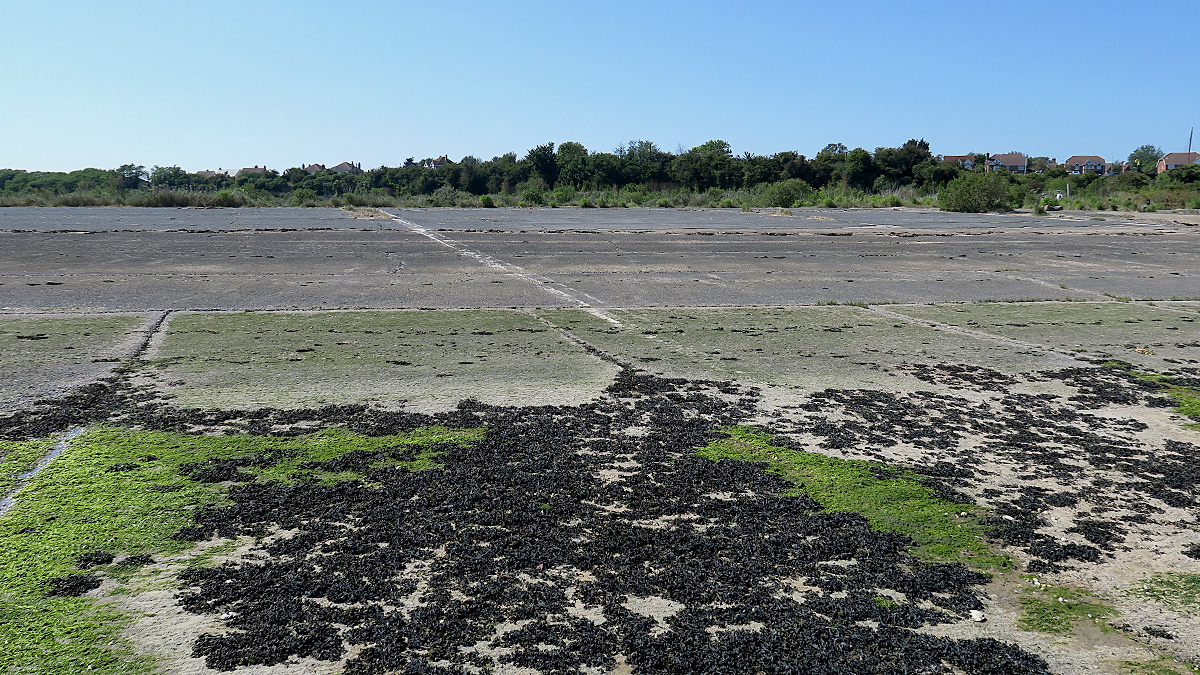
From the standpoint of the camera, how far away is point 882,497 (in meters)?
4.25

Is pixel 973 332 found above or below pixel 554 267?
below

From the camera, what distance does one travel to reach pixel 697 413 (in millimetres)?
5707

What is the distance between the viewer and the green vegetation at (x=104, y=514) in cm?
283

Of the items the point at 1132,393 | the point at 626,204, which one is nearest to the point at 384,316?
the point at 1132,393

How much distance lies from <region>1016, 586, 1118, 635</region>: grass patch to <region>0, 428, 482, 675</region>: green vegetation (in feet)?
9.50

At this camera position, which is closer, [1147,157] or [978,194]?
[978,194]

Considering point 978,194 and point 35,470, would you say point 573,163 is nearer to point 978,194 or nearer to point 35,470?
point 978,194

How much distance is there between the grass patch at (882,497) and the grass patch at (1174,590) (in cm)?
49

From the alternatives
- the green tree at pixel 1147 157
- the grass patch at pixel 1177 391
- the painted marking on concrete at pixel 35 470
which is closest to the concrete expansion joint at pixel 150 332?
the painted marking on concrete at pixel 35 470

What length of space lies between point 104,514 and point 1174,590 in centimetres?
447

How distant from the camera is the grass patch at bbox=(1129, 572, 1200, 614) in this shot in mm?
3240

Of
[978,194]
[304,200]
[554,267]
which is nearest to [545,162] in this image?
[304,200]

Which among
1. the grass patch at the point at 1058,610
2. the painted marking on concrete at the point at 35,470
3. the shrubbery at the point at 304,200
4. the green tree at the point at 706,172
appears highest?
the green tree at the point at 706,172

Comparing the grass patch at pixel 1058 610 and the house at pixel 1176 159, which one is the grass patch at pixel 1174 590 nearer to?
the grass patch at pixel 1058 610
